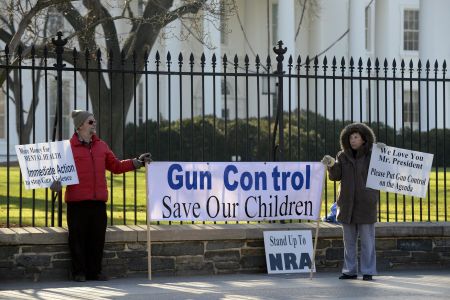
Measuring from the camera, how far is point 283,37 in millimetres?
31328

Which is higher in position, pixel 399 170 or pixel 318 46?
pixel 318 46

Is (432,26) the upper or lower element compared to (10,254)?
upper

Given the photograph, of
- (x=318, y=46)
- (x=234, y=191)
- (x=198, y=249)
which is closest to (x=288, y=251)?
(x=234, y=191)

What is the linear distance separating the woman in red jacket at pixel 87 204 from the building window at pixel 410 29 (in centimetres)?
2908

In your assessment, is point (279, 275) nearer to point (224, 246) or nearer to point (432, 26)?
point (224, 246)

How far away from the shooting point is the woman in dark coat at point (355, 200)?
9.95m

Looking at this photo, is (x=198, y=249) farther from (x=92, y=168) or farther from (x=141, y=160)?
(x=92, y=168)

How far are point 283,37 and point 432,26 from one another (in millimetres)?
5153

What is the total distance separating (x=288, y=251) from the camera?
10672 mm

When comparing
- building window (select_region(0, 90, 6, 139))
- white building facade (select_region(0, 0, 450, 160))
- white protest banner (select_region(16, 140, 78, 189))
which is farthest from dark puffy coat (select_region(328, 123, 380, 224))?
building window (select_region(0, 90, 6, 139))

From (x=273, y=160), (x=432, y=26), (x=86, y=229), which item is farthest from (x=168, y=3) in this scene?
(x=432, y=26)

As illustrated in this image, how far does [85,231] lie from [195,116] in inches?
738

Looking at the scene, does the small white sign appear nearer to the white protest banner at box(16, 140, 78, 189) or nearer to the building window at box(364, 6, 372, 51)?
the white protest banner at box(16, 140, 78, 189)

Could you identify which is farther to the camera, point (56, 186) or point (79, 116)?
point (79, 116)
